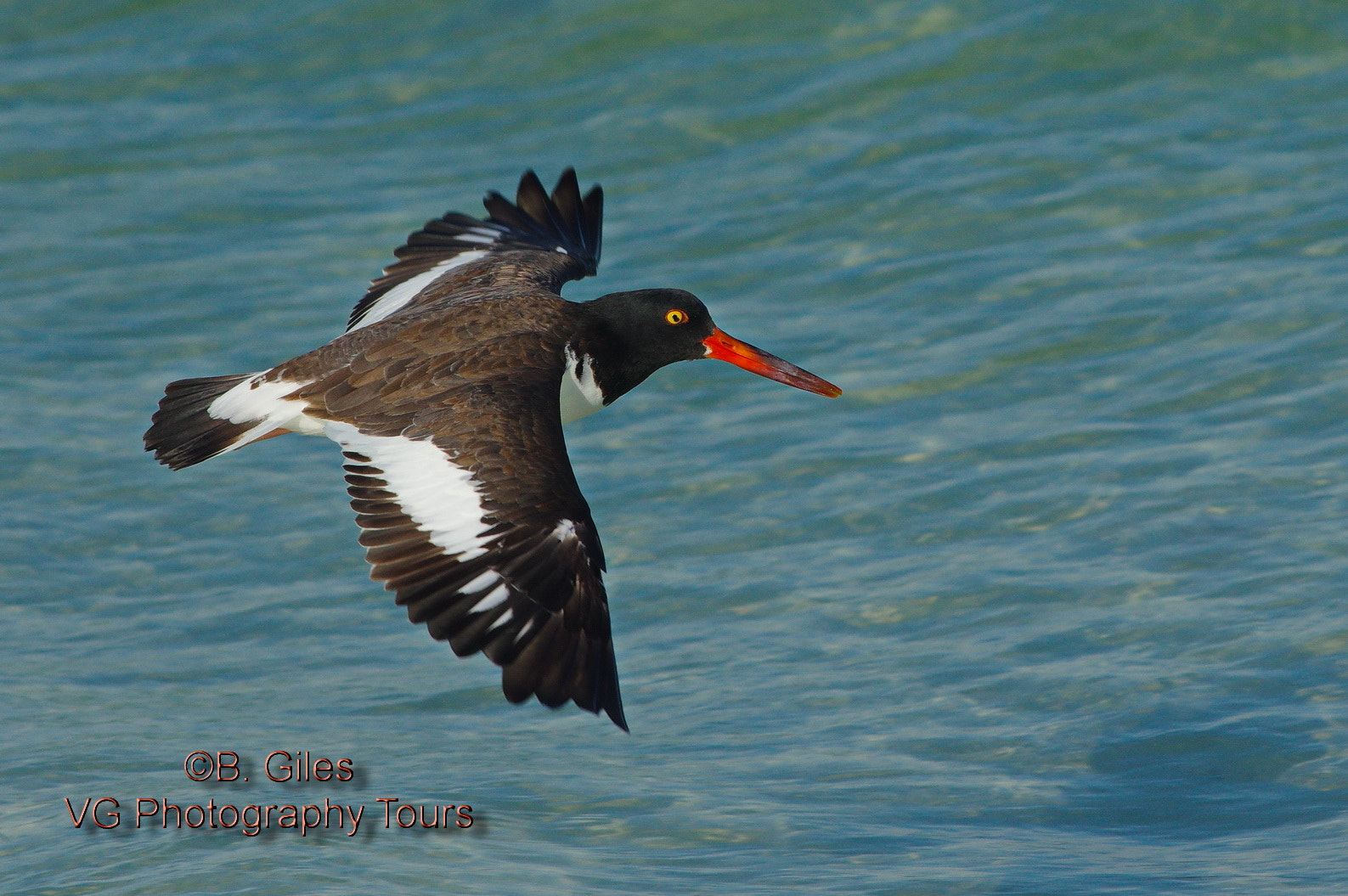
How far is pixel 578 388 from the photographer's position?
7.71 meters

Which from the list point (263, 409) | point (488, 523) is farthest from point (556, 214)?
point (488, 523)

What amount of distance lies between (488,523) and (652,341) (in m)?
1.98

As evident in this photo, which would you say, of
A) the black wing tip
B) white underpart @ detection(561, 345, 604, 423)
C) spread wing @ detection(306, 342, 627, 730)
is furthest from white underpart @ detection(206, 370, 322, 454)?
the black wing tip

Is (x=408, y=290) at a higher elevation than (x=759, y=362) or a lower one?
higher

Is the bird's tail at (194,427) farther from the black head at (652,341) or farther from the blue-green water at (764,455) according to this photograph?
the black head at (652,341)

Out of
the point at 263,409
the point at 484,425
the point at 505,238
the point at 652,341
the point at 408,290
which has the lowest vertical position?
the point at 484,425

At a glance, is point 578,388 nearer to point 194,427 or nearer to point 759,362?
point 759,362

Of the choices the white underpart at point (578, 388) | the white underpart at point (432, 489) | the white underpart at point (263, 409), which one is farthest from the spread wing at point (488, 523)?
the white underpart at point (578, 388)

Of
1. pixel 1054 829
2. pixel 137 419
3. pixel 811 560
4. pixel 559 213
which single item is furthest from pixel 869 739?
pixel 137 419

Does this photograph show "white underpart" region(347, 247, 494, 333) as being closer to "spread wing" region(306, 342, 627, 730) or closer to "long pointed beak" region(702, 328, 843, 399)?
"long pointed beak" region(702, 328, 843, 399)

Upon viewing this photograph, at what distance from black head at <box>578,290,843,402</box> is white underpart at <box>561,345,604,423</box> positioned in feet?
0.12

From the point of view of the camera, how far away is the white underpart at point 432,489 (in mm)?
6191

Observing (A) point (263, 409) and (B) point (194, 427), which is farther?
(B) point (194, 427)

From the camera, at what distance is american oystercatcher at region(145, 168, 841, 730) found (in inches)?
235
